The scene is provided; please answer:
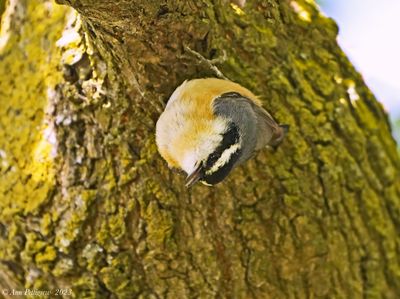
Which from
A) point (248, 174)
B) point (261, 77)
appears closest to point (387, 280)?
point (248, 174)

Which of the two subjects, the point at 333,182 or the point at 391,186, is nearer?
the point at 333,182

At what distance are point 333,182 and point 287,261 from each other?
20.2 inches

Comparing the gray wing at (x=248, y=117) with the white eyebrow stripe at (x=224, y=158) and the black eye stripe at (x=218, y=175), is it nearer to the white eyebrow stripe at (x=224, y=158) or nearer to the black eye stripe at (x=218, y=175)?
the white eyebrow stripe at (x=224, y=158)

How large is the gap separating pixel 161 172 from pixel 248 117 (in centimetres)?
53

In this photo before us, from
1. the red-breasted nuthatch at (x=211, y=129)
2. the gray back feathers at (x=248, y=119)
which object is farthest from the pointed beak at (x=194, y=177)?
the gray back feathers at (x=248, y=119)

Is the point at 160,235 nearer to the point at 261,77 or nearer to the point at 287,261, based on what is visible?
the point at 287,261

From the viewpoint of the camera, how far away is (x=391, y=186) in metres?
3.97

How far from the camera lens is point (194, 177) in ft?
9.80

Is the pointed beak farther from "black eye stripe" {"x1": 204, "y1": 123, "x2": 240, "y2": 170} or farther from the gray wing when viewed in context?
the gray wing

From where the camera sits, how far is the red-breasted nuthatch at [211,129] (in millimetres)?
3055

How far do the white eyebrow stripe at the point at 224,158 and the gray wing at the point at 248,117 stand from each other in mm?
152

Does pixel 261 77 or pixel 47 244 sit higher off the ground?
pixel 261 77

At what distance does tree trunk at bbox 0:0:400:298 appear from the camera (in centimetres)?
328

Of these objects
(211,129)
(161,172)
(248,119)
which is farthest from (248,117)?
(161,172)
